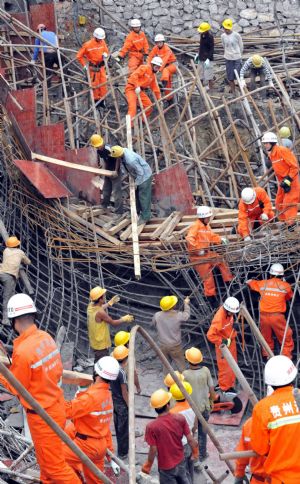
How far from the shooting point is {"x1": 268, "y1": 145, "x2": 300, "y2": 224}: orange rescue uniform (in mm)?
16375

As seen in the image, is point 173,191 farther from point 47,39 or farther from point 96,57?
point 47,39

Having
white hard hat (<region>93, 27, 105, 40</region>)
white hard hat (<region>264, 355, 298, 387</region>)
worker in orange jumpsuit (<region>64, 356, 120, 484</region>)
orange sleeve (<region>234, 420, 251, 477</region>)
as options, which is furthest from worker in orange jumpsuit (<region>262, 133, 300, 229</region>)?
white hard hat (<region>264, 355, 298, 387</region>)

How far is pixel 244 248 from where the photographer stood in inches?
624

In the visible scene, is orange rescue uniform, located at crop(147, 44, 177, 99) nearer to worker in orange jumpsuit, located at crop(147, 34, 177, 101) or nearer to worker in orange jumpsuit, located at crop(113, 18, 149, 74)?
worker in orange jumpsuit, located at crop(147, 34, 177, 101)

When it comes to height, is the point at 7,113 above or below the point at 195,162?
above

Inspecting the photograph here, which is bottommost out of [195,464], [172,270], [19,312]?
[195,464]

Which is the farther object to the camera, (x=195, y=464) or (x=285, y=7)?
(x=285, y=7)

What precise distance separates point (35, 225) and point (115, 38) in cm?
675

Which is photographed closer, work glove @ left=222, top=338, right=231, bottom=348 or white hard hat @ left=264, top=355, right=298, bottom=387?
white hard hat @ left=264, top=355, right=298, bottom=387

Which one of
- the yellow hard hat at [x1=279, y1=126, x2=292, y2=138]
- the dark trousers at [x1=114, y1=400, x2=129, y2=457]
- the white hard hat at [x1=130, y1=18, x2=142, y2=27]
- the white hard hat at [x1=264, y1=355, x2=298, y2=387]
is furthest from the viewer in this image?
the white hard hat at [x1=130, y1=18, x2=142, y2=27]

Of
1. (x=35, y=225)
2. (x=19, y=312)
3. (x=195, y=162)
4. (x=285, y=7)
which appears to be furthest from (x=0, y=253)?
(x=285, y=7)

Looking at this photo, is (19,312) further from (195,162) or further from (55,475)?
(195,162)

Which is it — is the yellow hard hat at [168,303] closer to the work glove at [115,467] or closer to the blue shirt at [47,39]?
the work glove at [115,467]

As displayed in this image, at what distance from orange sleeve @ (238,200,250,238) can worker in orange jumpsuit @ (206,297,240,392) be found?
131cm
